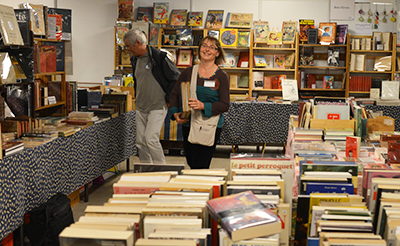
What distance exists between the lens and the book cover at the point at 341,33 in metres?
8.29

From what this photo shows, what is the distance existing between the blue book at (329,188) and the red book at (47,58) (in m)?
3.72

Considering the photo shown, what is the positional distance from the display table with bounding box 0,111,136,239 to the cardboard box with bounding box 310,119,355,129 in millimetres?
2216

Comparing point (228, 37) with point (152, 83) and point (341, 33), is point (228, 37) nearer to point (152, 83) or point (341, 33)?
point (341, 33)

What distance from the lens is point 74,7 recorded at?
840 cm

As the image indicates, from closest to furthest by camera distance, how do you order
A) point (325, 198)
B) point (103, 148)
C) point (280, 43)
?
1. point (325, 198)
2. point (103, 148)
3. point (280, 43)

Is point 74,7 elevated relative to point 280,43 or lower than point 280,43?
elevated

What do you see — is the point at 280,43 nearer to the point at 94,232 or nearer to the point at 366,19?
the point at 366,19

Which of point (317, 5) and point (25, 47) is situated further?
point (317, 5)

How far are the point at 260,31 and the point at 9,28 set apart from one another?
5.51m

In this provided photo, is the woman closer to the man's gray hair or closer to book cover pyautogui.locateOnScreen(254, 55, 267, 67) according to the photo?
the man's gray hair

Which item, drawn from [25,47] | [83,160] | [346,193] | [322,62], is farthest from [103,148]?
[322,62]

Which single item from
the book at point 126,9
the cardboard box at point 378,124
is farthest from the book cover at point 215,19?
the cardboard box at point 378,124

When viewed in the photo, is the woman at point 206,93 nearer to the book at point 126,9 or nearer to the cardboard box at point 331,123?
the cardboard box at point 331,123

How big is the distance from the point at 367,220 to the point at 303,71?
283 inches
